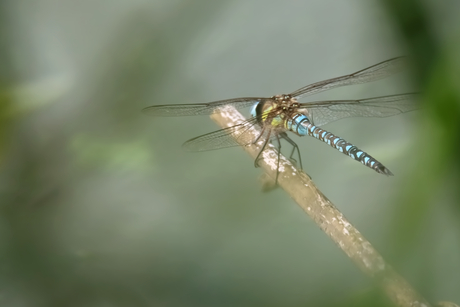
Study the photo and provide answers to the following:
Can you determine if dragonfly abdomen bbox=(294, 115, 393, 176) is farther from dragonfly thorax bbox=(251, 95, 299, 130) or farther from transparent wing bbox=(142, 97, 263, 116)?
transparent wing bbox=(142, 97, 263, 116)

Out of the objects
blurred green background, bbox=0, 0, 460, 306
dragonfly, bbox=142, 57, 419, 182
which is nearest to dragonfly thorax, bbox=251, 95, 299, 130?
dragonfly, bbox=142, 57, 419, 182

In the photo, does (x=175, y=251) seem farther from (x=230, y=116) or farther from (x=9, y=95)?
(x=9, y=95)

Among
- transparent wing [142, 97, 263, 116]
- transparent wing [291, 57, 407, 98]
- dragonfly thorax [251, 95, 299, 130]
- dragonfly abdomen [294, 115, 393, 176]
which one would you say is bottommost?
dragonfly abdomen [294, 115, 393, 176]

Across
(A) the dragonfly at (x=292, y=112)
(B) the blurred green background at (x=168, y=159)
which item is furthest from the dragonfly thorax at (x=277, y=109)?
(B) the blurred green background at (x=168, y=159)

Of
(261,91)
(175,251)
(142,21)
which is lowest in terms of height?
(175,251)

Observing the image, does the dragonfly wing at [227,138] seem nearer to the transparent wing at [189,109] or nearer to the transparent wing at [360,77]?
the transparent wing at [189,109]

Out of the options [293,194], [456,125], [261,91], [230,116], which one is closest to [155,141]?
[230,116]

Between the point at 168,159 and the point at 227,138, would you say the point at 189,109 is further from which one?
the point at 168,159
